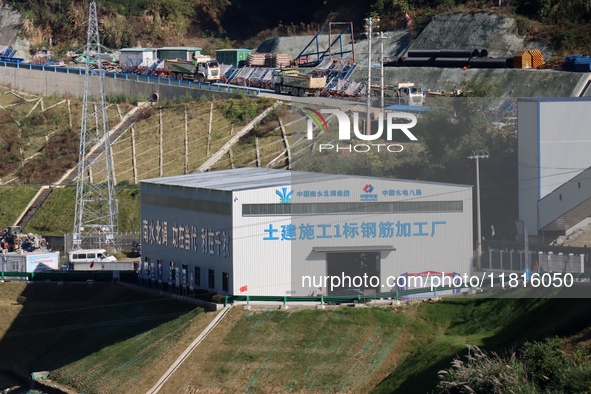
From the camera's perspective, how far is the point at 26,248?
8025cm

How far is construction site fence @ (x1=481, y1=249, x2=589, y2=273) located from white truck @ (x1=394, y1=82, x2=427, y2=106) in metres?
27.9

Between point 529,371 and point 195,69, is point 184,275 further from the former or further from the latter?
point 195,69

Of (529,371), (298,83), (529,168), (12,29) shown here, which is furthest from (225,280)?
(12,29)

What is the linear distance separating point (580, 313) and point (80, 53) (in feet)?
253

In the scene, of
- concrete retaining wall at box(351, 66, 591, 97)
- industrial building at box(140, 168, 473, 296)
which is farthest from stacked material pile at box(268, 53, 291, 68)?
industrial building at box(140, 168, 473, 296)

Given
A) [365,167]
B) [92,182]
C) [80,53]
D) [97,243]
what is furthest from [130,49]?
[365,167]

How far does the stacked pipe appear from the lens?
9438cm

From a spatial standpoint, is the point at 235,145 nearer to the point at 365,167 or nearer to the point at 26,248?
the point at 26,248

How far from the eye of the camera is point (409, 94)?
291 ft

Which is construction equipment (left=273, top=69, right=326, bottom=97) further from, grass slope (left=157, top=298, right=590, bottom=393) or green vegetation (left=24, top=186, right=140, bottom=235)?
grass slope (left=157, top=298, right=590, bottom=393)

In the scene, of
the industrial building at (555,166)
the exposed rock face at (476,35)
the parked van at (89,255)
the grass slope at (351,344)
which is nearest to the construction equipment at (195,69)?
the exposed rock face at (476,35)

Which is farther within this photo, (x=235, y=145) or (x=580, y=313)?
(x=235, y=145)

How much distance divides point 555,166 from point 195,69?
2069 inches

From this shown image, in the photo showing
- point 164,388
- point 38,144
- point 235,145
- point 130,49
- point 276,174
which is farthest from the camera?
point 130,49
